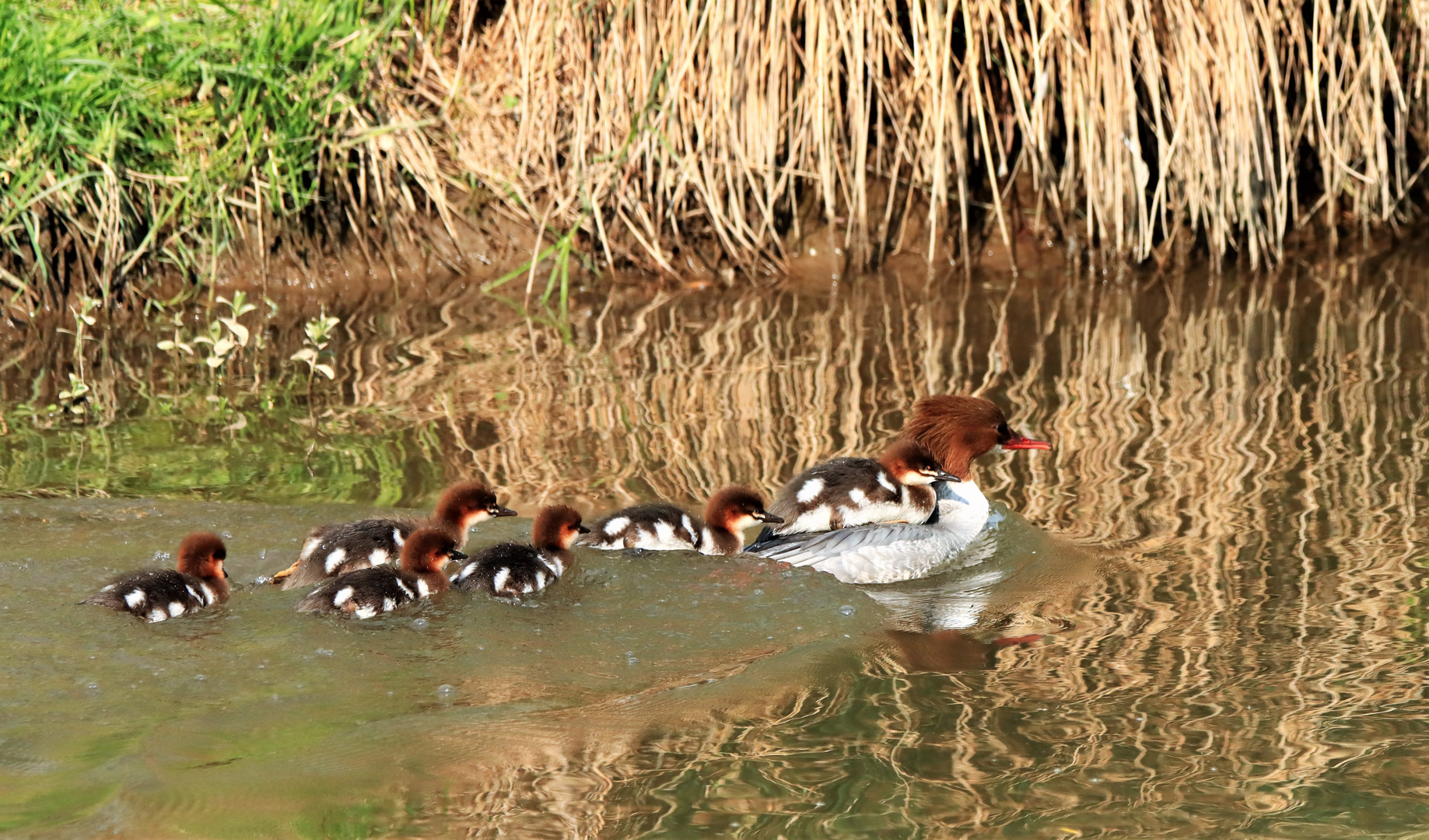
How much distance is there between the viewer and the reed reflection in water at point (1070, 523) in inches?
154

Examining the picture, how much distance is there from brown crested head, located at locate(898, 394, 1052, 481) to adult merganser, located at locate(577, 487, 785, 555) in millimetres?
746

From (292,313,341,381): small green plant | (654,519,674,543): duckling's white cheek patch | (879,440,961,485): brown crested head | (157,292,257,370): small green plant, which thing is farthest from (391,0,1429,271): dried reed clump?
(654,519,674,543): duckling's white cheek patch

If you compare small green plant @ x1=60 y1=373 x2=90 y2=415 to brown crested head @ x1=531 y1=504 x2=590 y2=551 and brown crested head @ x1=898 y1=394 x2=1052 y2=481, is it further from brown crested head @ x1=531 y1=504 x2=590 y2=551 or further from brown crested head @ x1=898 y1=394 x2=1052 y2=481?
brown crested head @ x1=898 y1=394 x2=1052 y2=481

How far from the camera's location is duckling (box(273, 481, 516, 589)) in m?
5.16

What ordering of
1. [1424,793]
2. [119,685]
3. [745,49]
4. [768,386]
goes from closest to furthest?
1. [1424,793]
2. [119,685]
3. [768,386]
4. [745,49]

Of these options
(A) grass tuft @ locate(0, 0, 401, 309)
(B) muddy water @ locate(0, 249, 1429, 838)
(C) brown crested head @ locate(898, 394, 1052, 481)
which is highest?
(A) grass tuft @ locate(0, 0, 401, 309)

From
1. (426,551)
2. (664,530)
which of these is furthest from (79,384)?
(664,530)

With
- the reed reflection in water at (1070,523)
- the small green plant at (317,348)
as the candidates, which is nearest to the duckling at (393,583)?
the reed reflection in water at (1070,523)

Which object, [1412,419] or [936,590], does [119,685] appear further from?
[1412,419]

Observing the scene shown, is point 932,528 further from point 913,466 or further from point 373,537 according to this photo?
point 373,537

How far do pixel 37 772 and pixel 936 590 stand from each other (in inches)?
110

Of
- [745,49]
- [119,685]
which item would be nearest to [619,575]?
[119,685]

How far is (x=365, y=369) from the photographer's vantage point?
7.61 meters

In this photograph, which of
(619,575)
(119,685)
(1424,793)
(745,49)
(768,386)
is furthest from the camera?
(745,49)
